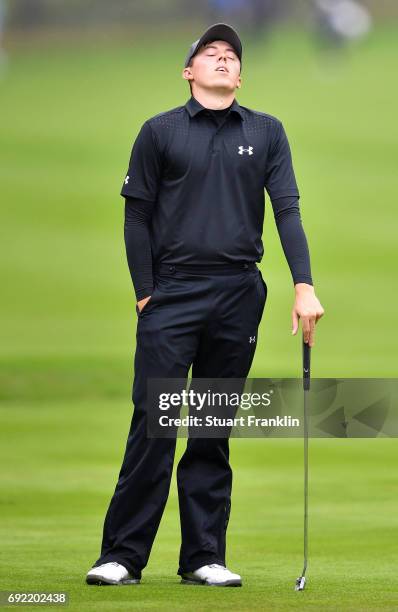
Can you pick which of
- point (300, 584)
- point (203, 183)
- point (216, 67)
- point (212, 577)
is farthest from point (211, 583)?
point (216, 67)

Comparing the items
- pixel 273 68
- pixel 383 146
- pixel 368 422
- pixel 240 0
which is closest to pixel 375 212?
pixel 383 146

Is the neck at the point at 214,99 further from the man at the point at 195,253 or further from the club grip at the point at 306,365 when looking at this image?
the club grip at the point at 306,365

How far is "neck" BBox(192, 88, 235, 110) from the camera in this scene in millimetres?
4465

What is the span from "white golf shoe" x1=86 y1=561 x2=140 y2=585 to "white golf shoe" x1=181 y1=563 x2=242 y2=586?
0.17m

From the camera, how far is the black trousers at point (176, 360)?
4422mm

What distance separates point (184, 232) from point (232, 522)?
193 centimetres

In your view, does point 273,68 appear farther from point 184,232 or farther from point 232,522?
point 184,232

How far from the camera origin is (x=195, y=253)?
441cm

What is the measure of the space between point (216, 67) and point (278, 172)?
0.30m

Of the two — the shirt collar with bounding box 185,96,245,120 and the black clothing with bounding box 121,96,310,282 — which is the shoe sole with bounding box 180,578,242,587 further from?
the shirt collar with bounding box 185,96,245,120

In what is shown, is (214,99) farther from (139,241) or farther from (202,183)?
(139,241)

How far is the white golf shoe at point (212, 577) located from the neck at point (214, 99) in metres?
1.11

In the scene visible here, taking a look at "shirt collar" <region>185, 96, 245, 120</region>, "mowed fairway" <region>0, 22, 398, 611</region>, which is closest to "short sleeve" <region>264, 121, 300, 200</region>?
"shirt collar" <region>185, 96, 245, 120</region>

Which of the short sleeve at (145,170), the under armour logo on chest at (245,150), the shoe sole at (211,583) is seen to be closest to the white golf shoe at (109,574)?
the shoe sole at (211,583)
